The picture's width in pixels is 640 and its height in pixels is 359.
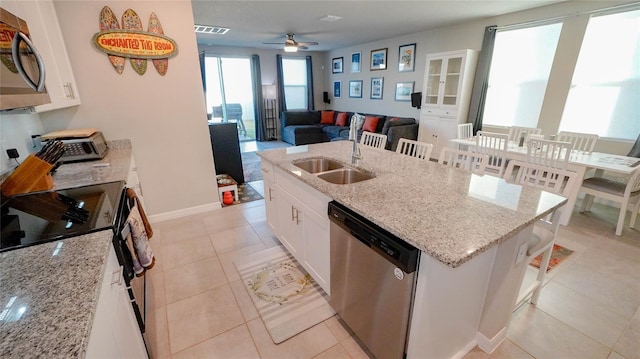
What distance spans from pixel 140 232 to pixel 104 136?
1759mm

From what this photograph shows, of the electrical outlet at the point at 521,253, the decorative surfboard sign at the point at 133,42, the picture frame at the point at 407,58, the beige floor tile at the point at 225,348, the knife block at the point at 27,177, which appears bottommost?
the beige floor tile at the point at 225,348

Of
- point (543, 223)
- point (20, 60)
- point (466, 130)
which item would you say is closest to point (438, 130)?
point (466, 130)

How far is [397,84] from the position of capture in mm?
6074

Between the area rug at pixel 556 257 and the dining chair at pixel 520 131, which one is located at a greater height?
the dining chair at pixel 520 131

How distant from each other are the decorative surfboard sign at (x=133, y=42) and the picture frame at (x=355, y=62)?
5317 millimetres

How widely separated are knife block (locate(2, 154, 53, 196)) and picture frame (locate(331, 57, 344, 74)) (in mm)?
7295

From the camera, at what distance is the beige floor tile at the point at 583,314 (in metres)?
1.64

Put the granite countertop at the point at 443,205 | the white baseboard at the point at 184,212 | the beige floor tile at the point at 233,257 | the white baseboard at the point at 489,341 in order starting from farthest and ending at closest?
the white baseboard at the point at 184,212
the beige floor tile at the point at 233,257
the white baseboard at the point at 489,341
the granite countertop at the point at 443,205

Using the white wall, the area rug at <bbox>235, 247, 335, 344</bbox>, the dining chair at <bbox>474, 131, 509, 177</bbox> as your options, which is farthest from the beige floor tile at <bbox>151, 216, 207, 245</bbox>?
the dining chair at <bbox>474, 131, 509, 177</bbox>

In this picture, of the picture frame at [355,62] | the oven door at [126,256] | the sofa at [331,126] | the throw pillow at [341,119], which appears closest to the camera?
the oven door at [126,256]

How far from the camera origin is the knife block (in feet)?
4.72

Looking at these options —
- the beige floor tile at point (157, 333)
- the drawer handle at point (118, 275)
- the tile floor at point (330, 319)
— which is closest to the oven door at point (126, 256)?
the drawer handle at point (118, 275)

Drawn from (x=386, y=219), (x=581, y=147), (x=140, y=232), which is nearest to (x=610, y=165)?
(x=581, y=147)

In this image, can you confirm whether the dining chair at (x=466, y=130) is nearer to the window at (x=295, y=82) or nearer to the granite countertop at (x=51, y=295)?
the granite countertop at (x=51, y=295)
